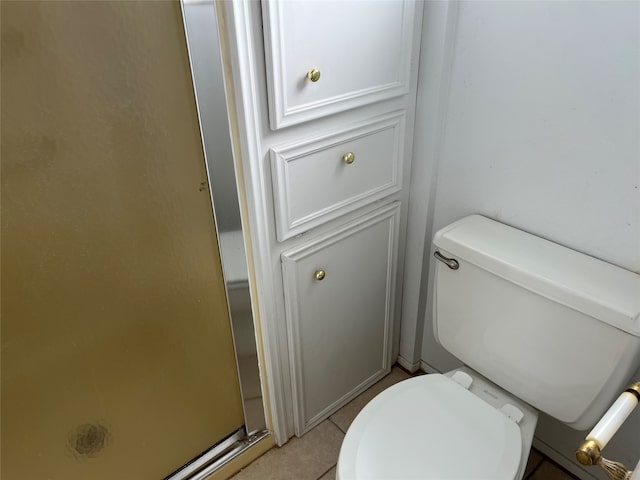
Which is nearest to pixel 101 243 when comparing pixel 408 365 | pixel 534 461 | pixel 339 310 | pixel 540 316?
pixel 339 310

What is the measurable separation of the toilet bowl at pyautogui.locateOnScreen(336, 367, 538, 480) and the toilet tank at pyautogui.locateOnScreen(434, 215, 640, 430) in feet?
0.32

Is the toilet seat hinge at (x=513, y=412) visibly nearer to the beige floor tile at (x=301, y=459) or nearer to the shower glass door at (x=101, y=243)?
the beige floor tile at (x=301, y=459)

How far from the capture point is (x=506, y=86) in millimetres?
1110

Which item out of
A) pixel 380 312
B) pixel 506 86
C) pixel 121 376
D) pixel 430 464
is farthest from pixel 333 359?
pixel 506 86

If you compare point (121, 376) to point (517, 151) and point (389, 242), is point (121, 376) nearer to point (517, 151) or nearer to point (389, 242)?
point (389, 242)

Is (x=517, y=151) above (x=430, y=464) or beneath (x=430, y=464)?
above

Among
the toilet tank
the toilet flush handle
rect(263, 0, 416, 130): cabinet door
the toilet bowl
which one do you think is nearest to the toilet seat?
the toilet bowl

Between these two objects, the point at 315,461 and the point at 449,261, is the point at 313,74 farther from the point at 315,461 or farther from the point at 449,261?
the point at 315,461

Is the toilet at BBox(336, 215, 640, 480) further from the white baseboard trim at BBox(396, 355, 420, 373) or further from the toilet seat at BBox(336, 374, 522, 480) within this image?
the white baseboard trim at BBox(396, 355, 420, 373)

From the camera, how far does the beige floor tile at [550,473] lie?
4.51ft

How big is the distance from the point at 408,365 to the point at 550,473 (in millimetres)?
520

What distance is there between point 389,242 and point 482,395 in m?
0.47

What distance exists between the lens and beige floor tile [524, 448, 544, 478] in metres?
1.40

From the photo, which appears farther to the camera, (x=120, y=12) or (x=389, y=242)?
(x=389, y=242)
